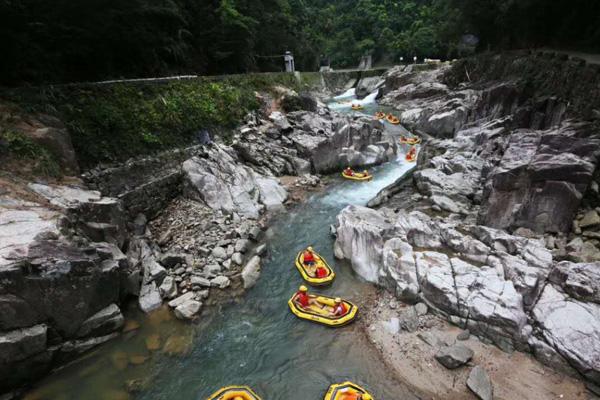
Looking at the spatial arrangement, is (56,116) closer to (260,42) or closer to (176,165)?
(176,165)

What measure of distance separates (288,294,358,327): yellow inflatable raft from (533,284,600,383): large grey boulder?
5.40m

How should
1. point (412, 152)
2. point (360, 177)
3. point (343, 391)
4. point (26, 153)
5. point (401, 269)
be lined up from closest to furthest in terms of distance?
point (343, 391), point (26, 153), point (401, 269), point (360, 177), point (412, 152)

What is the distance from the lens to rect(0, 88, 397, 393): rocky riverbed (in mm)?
8242

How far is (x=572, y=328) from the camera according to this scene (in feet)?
27.2

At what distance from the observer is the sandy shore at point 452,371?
792 cm

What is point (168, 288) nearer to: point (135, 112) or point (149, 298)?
point (149, 298)

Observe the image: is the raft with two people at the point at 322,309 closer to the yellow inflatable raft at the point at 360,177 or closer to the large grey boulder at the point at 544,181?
the large grey boulder at the point at 544,181

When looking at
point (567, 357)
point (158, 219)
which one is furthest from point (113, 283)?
point (567, 357)

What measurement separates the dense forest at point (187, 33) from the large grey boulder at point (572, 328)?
19383 mm

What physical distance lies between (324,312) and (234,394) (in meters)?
3.88

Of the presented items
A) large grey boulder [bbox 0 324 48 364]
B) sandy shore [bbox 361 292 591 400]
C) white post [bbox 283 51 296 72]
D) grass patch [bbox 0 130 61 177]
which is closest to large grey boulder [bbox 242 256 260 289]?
sandy shore [bbox 361 292 591 400]

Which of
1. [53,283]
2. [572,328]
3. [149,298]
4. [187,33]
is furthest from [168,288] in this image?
[187,33]

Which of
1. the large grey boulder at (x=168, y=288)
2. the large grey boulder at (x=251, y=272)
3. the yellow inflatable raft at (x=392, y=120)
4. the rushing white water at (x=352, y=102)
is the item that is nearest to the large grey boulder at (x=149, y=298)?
the large grey boulder at (x=168, y=288)

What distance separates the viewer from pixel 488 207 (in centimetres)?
1298
